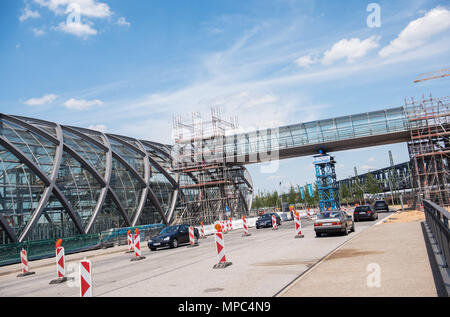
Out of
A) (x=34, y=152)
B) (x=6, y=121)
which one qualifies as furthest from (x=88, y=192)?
(x=6, y=121)

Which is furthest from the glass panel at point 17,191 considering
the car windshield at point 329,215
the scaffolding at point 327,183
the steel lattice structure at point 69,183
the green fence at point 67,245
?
the scaffolding at point 327,183

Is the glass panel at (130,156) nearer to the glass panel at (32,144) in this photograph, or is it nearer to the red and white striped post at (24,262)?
the glass panel at (32,144)

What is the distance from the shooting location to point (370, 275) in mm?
8500

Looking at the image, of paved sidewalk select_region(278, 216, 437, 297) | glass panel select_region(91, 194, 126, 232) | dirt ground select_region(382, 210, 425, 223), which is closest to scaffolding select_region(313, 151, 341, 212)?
dirt ground select_region(382, 210, 425, 223)

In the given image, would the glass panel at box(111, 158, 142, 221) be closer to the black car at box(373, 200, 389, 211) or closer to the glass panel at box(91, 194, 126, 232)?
the glass panel at box(91, 194, 126, 232)

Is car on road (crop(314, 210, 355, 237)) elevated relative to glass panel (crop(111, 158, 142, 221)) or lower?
lower

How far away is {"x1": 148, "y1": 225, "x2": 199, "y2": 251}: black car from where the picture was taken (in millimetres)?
22109

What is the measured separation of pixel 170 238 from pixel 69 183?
557 inches

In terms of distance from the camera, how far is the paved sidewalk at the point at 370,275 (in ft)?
23.1

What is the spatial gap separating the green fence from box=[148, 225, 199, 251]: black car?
20.5 ft
